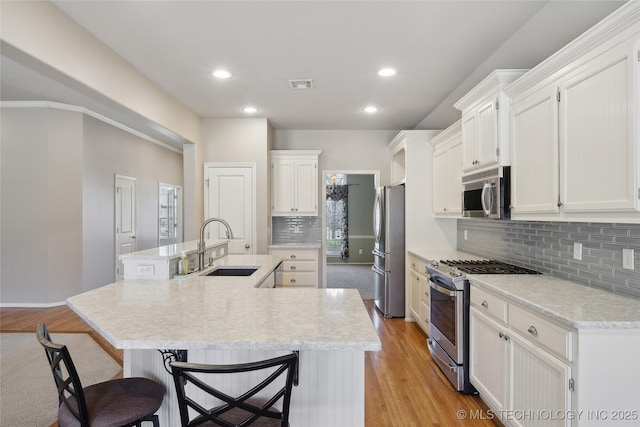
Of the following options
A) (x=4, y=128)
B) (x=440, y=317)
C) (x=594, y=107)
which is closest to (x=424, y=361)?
(x=440, y=317)

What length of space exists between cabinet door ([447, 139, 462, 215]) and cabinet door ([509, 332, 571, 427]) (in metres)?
1.83

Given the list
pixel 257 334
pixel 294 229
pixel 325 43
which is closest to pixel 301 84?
pixel 325 43

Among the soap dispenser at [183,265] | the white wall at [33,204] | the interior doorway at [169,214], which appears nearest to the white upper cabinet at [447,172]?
the soap dispenser at [183,265]

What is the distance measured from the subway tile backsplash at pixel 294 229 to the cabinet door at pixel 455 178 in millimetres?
2274

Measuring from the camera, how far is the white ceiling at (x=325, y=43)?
7.50 ft

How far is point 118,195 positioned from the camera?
224 inches

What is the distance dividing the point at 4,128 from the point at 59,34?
11.4 feet

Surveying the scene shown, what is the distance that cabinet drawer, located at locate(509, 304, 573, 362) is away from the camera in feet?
5.24

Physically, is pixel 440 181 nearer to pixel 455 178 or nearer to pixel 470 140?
pixel 455 178

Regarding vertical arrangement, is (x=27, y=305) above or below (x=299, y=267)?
below

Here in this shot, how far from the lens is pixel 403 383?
9.43 ft

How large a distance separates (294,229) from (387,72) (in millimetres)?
2969

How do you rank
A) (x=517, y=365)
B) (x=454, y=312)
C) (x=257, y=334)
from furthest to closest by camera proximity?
(x=454, y=312) < (x=517, y=365) < (x=257, y=334)

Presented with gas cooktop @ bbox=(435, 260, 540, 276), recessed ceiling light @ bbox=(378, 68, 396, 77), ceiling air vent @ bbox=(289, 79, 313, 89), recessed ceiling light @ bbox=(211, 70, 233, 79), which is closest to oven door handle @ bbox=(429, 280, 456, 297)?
gas cooktop @ bbox=(435, 260, 540, 276)
